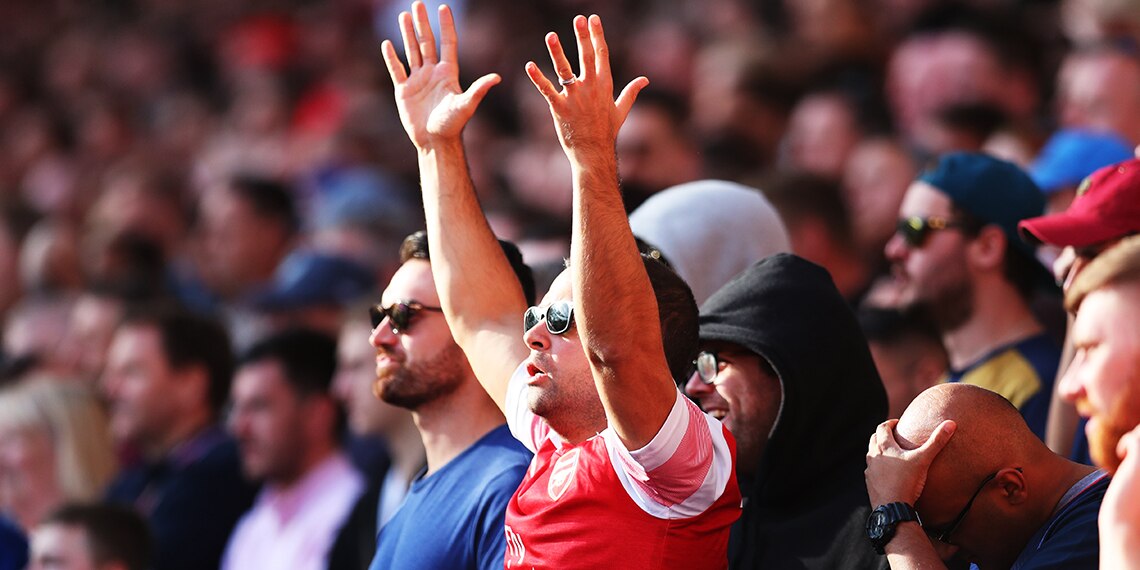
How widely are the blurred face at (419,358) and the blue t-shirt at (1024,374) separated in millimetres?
1548

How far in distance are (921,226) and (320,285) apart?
374cm

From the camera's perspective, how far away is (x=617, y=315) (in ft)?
9.75

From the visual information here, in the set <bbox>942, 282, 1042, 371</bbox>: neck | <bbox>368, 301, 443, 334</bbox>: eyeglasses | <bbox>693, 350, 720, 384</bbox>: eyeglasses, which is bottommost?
<bbox>942, 282, 1042, 371</bbox>: neck

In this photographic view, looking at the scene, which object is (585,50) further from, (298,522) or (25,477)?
(25,477)

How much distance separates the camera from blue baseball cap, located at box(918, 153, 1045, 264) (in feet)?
16.3

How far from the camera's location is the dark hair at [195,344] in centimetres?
715

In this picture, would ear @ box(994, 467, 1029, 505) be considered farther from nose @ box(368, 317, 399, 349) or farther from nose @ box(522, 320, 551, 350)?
nose @ box(368, 317, 399, 349)

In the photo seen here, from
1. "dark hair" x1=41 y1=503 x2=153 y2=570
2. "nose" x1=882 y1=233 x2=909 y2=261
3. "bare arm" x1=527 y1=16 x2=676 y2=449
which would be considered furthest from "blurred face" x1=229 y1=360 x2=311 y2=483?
"bare arm" x1=527 y1=16 x2=676 y2=449

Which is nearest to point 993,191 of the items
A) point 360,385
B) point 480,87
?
point 480,87

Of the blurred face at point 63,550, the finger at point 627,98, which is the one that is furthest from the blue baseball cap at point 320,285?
the finger at point 627,98

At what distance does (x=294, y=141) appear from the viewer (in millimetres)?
11922

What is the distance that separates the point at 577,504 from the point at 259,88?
9916 millimetres

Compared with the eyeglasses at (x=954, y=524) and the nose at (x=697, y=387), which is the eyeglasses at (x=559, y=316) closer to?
the nose at (x=697, y=387)

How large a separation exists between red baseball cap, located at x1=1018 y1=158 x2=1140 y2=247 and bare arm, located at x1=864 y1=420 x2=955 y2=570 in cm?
103
